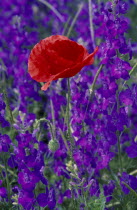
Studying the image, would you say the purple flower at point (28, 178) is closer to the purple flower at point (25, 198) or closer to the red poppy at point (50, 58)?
the purple flower at point (25, 198)

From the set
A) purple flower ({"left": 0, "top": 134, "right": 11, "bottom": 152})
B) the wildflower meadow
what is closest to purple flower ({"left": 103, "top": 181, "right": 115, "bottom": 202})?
the wildflower meadow

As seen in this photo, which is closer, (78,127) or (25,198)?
(25,198)

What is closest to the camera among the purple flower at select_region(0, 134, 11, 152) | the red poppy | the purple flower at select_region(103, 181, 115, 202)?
the red poppy

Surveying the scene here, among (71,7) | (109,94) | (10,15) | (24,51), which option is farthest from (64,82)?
(71,7)

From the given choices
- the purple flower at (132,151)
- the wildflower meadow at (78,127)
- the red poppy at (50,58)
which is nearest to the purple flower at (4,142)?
the wildflower meadow at (78,127)

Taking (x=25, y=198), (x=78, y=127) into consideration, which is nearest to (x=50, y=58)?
(x=78, y=127)

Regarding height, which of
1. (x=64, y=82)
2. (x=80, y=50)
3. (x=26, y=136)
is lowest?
(x=26, y=136)

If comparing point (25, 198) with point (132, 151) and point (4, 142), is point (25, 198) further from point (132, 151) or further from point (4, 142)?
point (132, 151)

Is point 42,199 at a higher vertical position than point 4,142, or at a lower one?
lower

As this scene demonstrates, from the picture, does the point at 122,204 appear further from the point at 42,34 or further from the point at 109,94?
the point at 42,34

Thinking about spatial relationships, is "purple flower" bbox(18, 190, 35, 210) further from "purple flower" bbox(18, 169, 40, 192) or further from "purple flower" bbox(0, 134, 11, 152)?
"purple flower" bbox(0, 134, 11, 152)

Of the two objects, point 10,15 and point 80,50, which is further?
point 10,15
